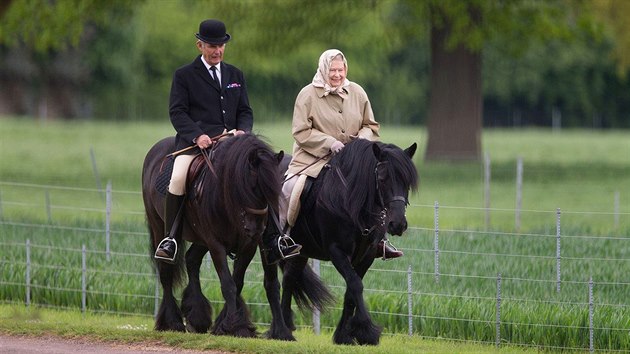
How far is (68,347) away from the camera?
10.2 metres

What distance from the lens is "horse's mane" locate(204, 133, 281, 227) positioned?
1000 centimetres

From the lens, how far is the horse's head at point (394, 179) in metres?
9.88

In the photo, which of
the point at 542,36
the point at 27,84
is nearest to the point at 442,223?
the point at 542,36

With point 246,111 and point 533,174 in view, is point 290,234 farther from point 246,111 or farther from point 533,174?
point 533,174

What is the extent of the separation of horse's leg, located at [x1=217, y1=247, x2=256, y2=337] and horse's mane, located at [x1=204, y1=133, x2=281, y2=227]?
1.80 ft

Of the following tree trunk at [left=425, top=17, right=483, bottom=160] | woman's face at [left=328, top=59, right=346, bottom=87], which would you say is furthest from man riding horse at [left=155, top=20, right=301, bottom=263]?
tree trunk at [left=425, top=17, right=483, bottom=160]

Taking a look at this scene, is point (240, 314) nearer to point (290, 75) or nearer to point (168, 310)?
point (168, 310)

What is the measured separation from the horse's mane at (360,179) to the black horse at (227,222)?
56 cm

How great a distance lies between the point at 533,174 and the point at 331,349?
2371 cm

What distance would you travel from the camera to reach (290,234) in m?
10.9

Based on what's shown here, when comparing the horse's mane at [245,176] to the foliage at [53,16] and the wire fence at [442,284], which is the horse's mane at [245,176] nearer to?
the wire fence at [442,284]

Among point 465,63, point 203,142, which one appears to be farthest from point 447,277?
point 465,63

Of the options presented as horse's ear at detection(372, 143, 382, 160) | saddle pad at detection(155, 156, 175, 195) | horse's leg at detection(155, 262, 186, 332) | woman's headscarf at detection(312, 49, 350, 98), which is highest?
woman's headscarf at detection(312, 49, 350, 98)

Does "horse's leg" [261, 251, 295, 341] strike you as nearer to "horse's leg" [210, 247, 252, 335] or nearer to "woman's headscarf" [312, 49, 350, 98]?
"horse's leg" [210, 247, 252, 335]
